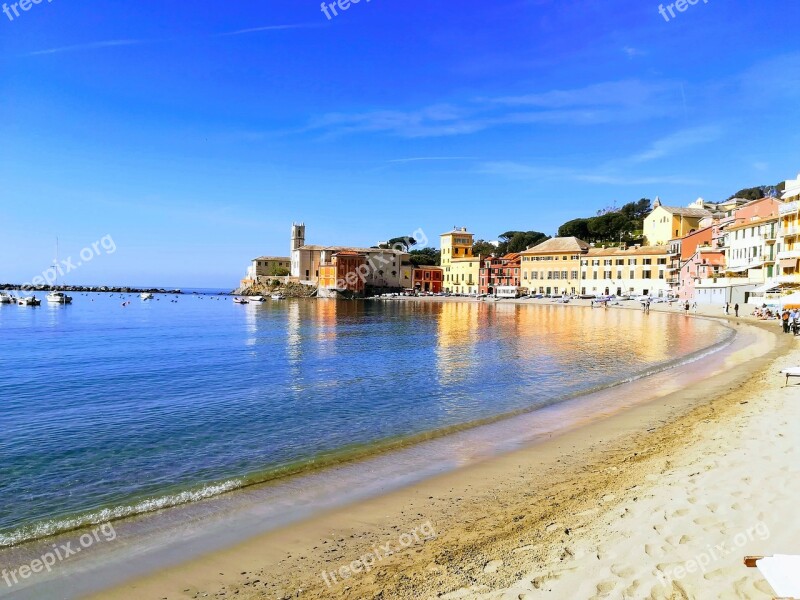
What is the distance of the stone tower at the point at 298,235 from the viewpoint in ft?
532

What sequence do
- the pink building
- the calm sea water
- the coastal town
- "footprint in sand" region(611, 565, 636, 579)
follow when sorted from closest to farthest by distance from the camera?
"footprint in sand" region(611, 565, 636, 579) < the calm sea water < the coastal town < the pink building

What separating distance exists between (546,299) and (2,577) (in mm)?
106408

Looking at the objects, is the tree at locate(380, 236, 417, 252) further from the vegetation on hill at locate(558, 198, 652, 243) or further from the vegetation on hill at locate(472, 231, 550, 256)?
the vegetation on hill at locate(558, 198, 652, 243)

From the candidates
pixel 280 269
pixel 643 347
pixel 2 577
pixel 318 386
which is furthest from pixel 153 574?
pixel 280 269

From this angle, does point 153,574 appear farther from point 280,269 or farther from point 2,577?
point 280,269

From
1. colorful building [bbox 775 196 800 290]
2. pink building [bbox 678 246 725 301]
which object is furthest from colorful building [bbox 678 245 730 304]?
colorful building [bbox 775 196 800 290]

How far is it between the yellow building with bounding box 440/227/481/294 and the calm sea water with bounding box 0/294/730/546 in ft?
308

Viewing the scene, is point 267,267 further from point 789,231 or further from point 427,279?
point 789,231

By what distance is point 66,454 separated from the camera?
12.2 meters

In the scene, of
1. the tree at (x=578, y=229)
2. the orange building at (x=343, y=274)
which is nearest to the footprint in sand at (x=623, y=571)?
the orange building at (x=343, y=274)

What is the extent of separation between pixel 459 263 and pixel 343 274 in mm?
31487

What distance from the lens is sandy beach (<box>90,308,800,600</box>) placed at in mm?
5539

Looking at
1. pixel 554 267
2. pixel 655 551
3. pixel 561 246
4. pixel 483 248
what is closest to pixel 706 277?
pixel 561 246

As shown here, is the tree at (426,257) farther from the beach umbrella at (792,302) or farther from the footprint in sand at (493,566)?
the footprint in sand at (493,566)
